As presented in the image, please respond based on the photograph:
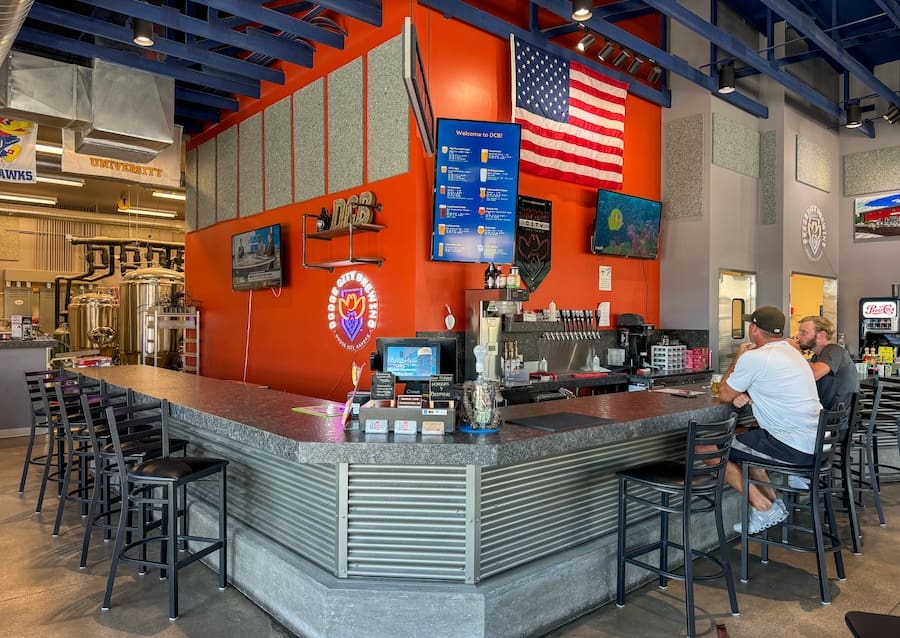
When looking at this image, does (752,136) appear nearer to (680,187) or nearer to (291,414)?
(680,187)

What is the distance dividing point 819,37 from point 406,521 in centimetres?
578

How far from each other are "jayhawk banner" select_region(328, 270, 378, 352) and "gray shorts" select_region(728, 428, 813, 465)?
3040 mm

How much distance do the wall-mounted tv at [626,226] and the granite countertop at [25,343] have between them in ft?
Result: 22.1

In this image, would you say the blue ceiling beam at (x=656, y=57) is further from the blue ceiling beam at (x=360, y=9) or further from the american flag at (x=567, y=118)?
the blue ceiling beam at (x=360, y=9)

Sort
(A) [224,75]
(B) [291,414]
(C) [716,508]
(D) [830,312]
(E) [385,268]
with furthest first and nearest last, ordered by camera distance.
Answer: (D) [830,312], (A) [224,75], (E) [385,268], (B) [291,414], (C) [716,508]

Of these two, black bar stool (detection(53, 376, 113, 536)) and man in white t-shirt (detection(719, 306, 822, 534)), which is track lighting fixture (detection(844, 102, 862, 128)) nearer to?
man in white t-shirt (detection(719, 306, 822, 534))

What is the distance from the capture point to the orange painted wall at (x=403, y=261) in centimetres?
517

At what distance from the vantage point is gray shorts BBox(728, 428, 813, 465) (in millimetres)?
3547

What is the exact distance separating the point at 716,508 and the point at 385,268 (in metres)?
3.30

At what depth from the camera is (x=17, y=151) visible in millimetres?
6676

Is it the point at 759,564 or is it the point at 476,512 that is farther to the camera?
the point at 759,564

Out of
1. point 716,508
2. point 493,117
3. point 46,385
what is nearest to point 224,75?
point 493,117

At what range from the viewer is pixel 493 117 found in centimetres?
560

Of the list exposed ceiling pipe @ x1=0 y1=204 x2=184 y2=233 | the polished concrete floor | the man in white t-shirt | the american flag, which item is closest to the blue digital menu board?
the american flag
